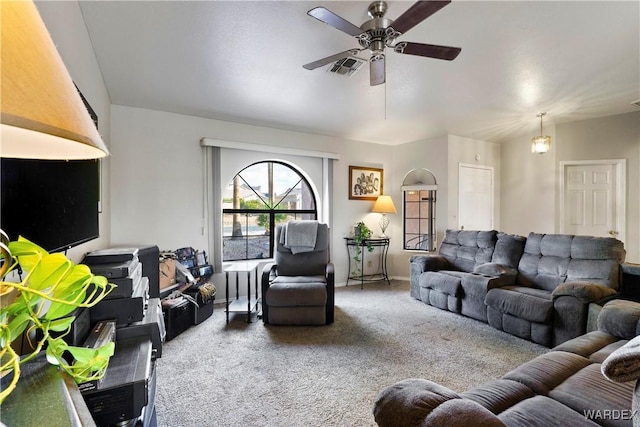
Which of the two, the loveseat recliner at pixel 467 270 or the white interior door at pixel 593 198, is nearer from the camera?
the loveseat recliner at pixel 467 270

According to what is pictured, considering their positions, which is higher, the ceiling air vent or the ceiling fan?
the ceiling air vent

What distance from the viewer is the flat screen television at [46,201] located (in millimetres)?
859

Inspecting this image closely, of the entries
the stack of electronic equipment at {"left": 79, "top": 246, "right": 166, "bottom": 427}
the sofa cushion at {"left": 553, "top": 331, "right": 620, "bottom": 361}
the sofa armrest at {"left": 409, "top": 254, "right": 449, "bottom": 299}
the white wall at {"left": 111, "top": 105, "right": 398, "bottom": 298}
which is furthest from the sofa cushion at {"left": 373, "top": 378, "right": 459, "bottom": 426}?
the white wall at {"left": 111, "top": 105, "right": 398, "bottom": 298}

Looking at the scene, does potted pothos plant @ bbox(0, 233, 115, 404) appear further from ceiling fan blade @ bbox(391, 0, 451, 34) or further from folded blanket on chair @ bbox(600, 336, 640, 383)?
ceiling fan blade @ bbox(391, 0, 451, 34)

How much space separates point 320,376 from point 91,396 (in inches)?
58.6

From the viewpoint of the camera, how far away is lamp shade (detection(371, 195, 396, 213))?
16.3 feet

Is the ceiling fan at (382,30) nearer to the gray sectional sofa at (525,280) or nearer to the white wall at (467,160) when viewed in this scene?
the gray sectional sofa at (525,280)

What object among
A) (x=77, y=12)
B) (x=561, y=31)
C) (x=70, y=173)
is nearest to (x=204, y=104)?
(x=77, y=12)

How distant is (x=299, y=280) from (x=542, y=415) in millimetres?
2460

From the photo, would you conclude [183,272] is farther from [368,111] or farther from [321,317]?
[368,111]

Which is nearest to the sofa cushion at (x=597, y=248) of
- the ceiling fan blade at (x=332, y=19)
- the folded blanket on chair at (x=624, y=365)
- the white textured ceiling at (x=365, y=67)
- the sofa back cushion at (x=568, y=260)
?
the sofa back cushion at (x=568, y=260)

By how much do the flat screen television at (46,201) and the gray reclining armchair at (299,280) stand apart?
1882mm

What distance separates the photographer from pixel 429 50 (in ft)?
6.63

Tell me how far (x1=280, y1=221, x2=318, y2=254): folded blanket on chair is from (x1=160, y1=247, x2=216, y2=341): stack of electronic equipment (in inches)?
40.9
